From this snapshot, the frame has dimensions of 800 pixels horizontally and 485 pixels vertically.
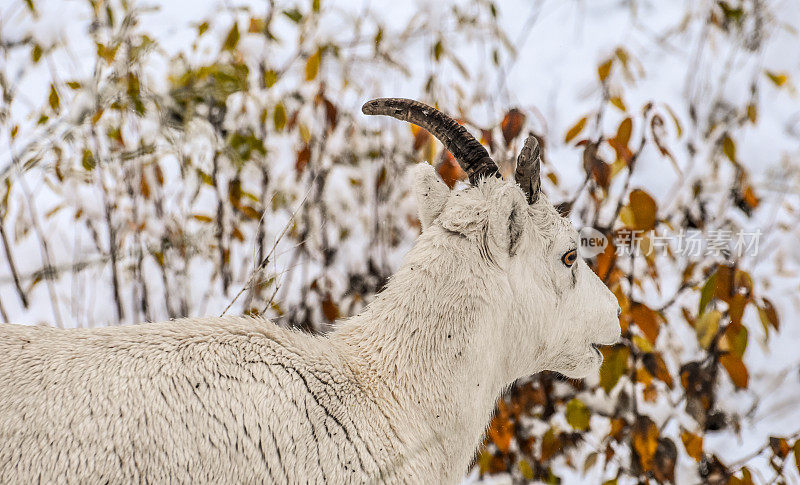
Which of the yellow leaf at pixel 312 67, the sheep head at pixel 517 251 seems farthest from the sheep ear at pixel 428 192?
the yellow leaf at pixel 312 67

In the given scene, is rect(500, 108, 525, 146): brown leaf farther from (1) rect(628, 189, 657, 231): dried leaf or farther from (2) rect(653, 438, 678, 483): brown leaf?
(2) rect(653, 438, 678, 483): brown leaf

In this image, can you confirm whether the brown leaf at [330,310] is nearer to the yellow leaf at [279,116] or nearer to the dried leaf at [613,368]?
the yellow leaf at [279,116]

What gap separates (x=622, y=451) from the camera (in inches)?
205

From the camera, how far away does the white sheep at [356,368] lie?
6.76 ft

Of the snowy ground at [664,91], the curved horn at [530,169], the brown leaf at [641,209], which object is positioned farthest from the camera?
the snowy ground at [664,91]

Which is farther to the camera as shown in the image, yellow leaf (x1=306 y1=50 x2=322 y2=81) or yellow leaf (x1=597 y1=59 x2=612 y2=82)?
yellow leaf (x1=306 y1=50 x2=322 y2=81)

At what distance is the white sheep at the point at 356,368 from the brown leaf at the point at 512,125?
3.28 feet

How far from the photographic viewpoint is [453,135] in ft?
8.61

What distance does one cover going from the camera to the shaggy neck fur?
2.47 m

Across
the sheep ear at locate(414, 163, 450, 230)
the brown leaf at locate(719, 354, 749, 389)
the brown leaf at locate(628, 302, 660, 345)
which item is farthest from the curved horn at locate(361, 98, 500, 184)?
the brown leaf at locate(719, 354, 749, 389)

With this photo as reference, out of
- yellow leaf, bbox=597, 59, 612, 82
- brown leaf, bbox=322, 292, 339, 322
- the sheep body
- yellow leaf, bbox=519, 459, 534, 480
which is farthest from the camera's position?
brown leaf, bbox=322, 292, 339, 322

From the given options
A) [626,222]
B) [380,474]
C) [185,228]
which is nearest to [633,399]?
[626,222]

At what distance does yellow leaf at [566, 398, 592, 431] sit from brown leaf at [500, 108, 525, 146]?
1466mm

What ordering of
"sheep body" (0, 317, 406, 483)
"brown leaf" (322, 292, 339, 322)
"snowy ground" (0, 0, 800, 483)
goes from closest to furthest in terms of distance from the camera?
"sheep body" (0, 317, 406, 483) → "brown leaf" (322, 292, 339, 322) → "snowy ground" (0, 0, 800, 483)
